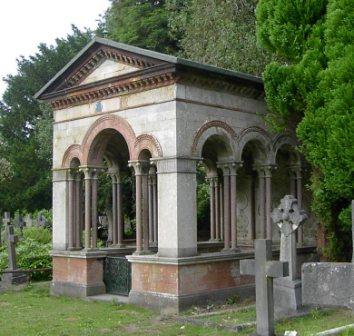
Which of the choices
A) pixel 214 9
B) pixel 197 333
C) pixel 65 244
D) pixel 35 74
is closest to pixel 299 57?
pixel 197 333

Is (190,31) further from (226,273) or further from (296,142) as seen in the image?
(226,273)

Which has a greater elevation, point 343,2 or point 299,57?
point 343,2

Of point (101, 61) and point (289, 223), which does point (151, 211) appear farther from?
point (289, 223)

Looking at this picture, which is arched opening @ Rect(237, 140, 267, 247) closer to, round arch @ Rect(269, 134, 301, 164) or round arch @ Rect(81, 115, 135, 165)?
round arch @ Rect(269, 134, 301, 164)

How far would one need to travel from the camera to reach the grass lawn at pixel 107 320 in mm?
9453

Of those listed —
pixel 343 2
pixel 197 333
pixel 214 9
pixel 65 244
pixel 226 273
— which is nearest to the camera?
pixel 197 333

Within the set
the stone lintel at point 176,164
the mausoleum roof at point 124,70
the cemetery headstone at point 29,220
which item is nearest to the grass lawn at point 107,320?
the stone lintel at point 176,164

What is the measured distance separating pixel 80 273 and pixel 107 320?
343 centimetres

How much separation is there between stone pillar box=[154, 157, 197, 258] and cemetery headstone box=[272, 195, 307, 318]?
1.93 m

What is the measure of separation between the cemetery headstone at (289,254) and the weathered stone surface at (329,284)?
4242mm

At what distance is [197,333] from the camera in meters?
9.88

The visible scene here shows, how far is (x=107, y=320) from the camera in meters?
11.5

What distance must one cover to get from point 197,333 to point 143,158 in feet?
16.8

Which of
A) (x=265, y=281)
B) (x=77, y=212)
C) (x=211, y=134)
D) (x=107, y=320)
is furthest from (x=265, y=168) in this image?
(x=265, y=281)
